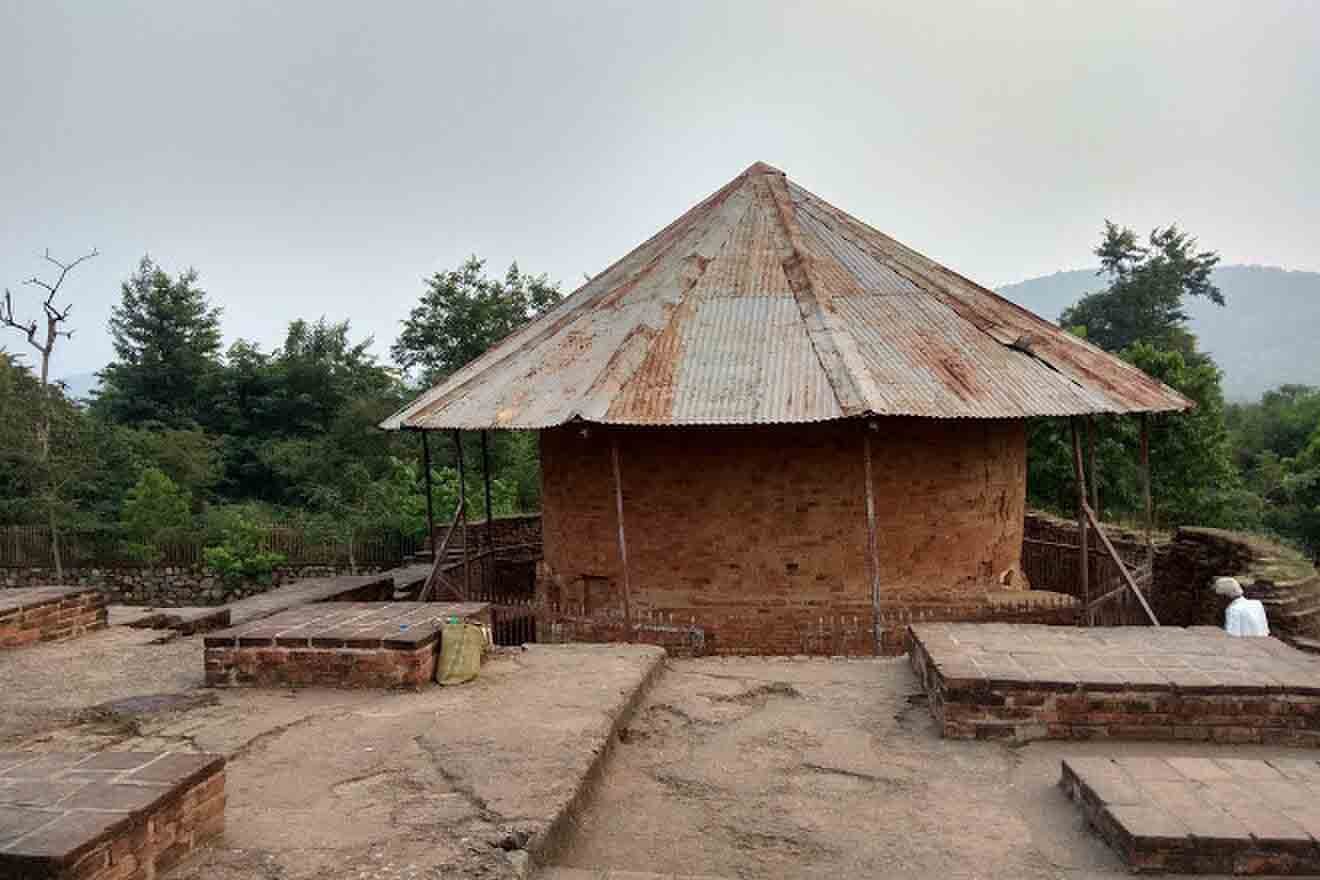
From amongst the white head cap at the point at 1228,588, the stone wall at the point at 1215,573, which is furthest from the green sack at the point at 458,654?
the stone wall at the point at 1215,573

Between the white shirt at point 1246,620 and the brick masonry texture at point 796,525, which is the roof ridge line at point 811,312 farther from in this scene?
the white shirt at point 1246,620

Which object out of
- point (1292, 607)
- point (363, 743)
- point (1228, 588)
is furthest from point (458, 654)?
point (1292, 607)

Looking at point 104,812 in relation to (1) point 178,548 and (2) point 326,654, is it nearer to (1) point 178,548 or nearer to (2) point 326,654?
(2) point 326,654

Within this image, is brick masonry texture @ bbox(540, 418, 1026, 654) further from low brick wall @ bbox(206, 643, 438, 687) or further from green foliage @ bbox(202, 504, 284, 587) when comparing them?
green foliage @ bbox(202, 504, 284, 587)

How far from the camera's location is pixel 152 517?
18703mm

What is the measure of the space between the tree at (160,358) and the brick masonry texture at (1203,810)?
2768 centimetres

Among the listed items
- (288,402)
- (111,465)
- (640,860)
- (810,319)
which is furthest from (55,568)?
(640,860)

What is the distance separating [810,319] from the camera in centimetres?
957

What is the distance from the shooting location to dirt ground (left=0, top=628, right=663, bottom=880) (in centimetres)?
339

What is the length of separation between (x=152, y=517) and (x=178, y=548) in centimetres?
84

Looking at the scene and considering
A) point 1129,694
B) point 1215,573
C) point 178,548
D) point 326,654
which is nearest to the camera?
point 1129,694

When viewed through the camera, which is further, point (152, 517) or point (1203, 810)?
point (152, 517)

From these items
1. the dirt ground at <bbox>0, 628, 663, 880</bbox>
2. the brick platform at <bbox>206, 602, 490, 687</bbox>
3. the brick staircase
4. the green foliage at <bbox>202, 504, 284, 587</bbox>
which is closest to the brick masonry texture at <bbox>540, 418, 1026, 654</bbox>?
the brick staircase

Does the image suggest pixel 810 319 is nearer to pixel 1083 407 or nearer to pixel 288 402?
pixel 1083 407
